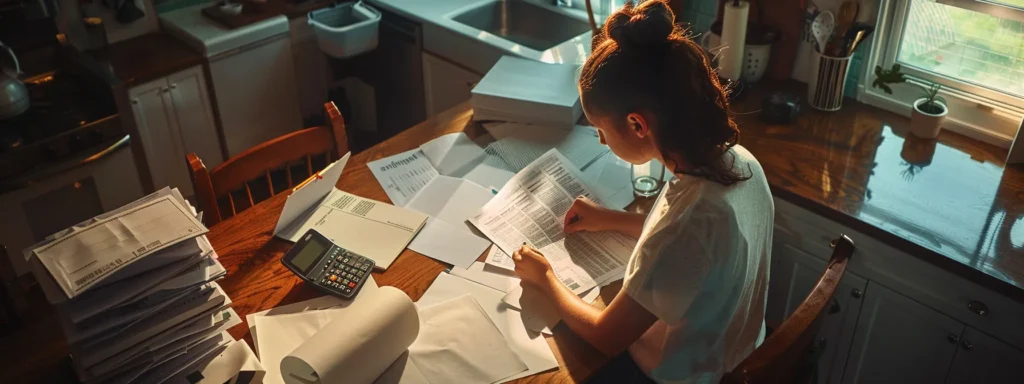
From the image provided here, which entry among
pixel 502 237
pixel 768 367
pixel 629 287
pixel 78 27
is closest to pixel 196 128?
pixel 78 27

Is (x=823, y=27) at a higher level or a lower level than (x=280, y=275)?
higher

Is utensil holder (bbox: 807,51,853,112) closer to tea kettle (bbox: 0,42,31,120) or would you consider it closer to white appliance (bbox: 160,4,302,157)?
white appliance (bbox: 160,4,302,157)

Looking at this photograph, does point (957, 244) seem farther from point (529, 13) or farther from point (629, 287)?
point (529, 13)

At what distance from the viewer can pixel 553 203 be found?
5.40 ft

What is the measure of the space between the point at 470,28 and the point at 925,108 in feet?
4.53

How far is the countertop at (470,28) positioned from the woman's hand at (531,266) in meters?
0.98

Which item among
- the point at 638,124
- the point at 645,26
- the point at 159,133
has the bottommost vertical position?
the point at 159,133

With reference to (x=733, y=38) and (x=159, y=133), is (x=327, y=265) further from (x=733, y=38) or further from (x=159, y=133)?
(x=159, y=133)

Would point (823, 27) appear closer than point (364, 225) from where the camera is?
No

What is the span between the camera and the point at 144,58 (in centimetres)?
270

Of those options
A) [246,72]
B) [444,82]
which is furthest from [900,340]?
[246,72]

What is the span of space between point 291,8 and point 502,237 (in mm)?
1823

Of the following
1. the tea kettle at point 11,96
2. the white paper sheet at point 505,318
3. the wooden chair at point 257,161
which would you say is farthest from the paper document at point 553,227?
the tea kettle at point 11,96

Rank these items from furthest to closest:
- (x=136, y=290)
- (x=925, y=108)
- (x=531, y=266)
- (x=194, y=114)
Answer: (x=194, y=114), (x=925, y=108), (x=531, y=266), (x=136, y=290)
